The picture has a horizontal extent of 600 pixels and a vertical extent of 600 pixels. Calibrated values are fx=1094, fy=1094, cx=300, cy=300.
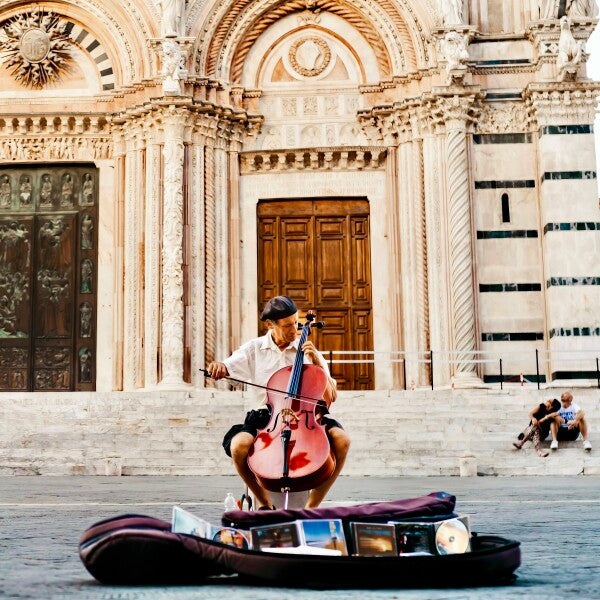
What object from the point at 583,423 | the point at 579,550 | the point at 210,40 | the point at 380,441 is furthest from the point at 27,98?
the point at 579,550

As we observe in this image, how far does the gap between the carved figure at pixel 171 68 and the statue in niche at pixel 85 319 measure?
4.21 metres

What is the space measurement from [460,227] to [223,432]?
623 cm

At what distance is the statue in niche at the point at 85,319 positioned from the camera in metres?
20.1

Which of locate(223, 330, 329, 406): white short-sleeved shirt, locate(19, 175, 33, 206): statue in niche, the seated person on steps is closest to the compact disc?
locate(223, 330, 329, 406): white short-sleeved shirt

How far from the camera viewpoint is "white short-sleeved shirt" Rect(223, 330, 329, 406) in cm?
580

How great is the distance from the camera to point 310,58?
67.5 ft

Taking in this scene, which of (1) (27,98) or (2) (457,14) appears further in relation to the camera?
(1) (27,98)

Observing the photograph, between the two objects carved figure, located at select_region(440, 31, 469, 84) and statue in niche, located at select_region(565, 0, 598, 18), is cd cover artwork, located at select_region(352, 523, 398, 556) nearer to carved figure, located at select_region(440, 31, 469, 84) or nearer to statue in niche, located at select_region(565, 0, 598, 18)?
carved figure, located at select_region(440, 31, 469, 84)

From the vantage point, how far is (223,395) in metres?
17.5

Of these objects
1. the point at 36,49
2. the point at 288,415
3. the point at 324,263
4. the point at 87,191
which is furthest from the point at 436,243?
the point at 288,415

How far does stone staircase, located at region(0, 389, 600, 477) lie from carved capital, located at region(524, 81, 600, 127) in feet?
16.5

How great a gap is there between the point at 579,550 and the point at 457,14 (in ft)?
51.8

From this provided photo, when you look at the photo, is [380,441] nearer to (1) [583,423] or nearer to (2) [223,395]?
(1) [583,423]

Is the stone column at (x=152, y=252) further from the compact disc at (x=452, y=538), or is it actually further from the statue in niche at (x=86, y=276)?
the compact disc at (x=452, y=538)
